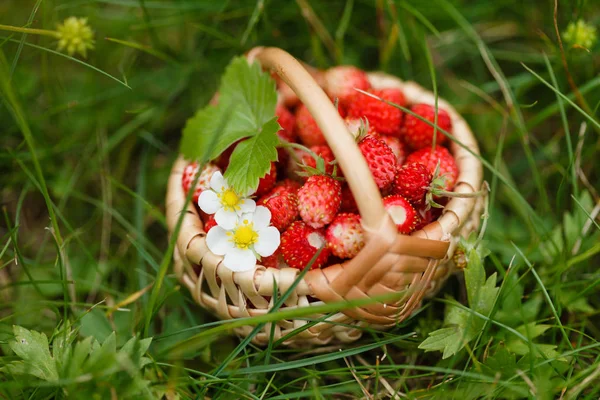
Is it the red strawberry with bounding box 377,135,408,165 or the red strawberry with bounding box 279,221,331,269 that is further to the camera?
the red strawberry with bounding box 377,135,408,165

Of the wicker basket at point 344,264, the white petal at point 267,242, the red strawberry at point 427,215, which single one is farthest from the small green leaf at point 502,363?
the white petal at point 267,242

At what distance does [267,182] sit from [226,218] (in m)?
0.16

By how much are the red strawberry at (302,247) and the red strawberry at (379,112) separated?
348mm

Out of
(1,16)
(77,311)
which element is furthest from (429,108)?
(1,16)

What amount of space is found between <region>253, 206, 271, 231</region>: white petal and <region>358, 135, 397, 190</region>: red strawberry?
0.24 m

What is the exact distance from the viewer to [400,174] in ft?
3.95

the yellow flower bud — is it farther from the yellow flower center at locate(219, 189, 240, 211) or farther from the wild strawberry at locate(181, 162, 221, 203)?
the yellow flower center at locate(219, 189, 240, 211)

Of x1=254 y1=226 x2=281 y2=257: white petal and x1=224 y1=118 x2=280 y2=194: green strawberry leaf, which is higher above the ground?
x1=224 y1=118 x2=280 y2=194: green strawberry leaf

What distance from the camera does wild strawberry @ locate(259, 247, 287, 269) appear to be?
47.7 inches

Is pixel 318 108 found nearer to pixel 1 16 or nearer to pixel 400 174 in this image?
pixel 400 174

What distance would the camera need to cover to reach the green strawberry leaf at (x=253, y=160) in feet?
3.95

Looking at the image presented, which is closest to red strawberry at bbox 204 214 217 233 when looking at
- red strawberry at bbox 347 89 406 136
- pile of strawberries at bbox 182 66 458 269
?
pile of strawberries at bbox 182 66 458 269

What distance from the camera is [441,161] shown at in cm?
129

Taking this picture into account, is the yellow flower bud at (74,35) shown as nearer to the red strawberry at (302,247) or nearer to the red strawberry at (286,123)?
the red strawberry at (286,123)
